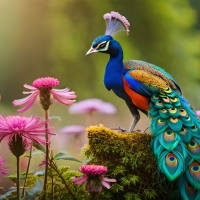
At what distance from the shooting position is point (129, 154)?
94cm

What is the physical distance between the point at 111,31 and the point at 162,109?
0.31 meters

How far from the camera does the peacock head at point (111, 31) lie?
1084 mm

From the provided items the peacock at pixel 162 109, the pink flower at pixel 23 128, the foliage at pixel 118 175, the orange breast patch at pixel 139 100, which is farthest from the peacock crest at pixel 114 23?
the pink flower at pixel 23 128

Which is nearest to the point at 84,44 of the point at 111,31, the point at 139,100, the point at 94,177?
the point at 111,31

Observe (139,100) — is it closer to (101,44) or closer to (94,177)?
(101,44)

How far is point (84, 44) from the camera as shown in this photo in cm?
166

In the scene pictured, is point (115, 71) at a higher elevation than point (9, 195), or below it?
higher

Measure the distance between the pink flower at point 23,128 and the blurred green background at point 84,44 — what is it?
75 cm

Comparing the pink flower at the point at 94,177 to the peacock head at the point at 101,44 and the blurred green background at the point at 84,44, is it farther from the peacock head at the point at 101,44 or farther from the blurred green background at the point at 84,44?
the blurred green background at the point at 84,44

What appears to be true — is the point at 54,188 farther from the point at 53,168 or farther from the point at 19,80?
the point at 19,80

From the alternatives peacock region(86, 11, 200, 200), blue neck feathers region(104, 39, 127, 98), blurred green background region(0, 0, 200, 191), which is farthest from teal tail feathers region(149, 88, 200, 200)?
blurred green background region(0, 0, 200, 191)

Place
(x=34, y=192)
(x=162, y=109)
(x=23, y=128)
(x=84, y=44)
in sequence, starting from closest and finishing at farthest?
(x=23, y=128) < (x=34, y=192) < (x=162, y=109) < (x=84, y=44)

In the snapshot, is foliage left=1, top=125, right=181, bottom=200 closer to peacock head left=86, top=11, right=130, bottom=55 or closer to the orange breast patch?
the orange breast patch

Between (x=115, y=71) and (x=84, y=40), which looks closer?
(x=115, y=71)
